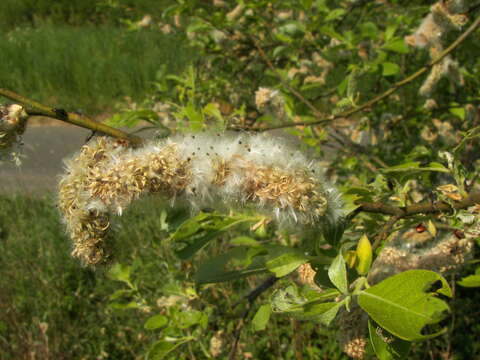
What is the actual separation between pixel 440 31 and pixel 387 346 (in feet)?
5.41

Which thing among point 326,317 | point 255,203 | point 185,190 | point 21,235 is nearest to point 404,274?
point 326,317

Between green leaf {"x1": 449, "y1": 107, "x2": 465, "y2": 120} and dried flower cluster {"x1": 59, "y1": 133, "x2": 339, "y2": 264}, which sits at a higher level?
dried flower cluster {"x1": 59, "y1": 133, "x2": 339, "y2": 264}

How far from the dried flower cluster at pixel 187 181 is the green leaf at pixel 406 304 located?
0.21 meters

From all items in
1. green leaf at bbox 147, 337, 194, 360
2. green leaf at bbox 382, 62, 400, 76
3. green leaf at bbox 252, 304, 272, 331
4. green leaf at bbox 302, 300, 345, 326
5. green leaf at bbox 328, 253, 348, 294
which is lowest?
green leaf at bbox 147, 337, 194, 360

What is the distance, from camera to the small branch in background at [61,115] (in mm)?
898

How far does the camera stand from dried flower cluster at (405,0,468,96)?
1926 mm

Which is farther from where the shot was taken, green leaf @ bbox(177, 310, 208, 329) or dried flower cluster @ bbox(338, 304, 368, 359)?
green leaf @ bbox(177, 310, 208, 329)

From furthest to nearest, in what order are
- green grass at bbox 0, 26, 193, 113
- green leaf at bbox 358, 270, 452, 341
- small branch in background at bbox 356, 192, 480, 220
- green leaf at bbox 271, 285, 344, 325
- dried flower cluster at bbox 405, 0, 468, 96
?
green grass at bbox 0, 26, 193, 113 < dried flower cluster at bbox 405, 0, 468, 96 < small branch in background at bbox 356, 192, 480, 220 < green leaf at bbox 271, 285, 344, 325 < green leaf at bbox 358, 270, 452, 341

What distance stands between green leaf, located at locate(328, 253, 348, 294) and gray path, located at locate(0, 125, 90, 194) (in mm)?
5090

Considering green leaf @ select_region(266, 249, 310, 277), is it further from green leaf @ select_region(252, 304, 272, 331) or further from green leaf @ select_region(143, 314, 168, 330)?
green leaf @ select_region(143, 314, 168, 330)

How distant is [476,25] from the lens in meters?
1.58

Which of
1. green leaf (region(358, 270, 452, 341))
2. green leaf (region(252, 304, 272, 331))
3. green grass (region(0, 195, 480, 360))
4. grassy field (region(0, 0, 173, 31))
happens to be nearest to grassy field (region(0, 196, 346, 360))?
green grass (region(0, 195, 480, 360))

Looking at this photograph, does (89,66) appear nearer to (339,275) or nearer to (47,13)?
(47,13)

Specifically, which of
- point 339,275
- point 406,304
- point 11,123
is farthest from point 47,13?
point 406,304
